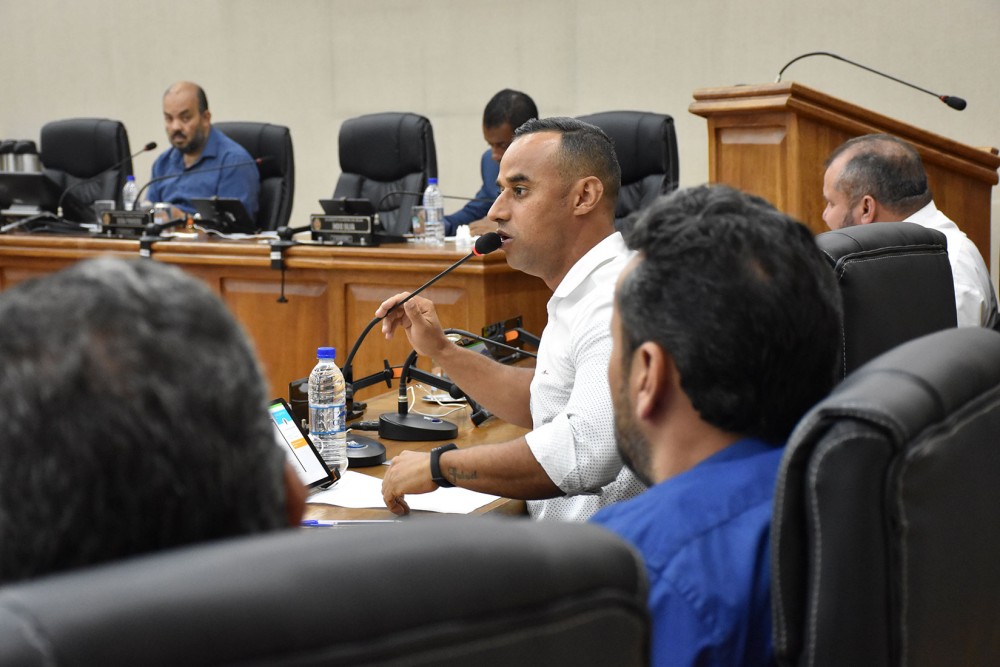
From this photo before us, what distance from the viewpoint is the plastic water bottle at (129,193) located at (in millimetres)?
5840

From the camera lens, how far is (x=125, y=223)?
4.96m

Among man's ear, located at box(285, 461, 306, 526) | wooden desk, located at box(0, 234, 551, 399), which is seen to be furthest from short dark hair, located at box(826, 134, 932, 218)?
man's ear, located at box(285, 461, 306, 526)

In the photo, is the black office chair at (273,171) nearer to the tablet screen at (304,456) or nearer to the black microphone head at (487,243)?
the black microphone head at (487,243)

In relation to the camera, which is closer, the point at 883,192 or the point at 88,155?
the point at 883,192

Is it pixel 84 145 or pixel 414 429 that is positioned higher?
pixel 84 145

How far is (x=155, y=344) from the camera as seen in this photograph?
0.51 m

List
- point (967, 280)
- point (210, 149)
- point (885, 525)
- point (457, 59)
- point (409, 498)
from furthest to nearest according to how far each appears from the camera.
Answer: point (457, 59), point (210, 149), point (967, 280), point (409, 498), point (885, 525)

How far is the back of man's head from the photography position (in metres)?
0.49

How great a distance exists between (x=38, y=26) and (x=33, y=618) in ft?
28.7

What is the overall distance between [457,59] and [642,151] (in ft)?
7.68

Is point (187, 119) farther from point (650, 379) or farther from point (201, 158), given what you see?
point (650, 379)

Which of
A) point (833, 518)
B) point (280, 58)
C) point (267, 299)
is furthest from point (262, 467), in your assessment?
point (280, 58)

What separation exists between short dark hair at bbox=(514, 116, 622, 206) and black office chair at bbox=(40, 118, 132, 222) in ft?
14.4

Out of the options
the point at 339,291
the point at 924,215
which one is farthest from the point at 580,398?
the point at 339,291
